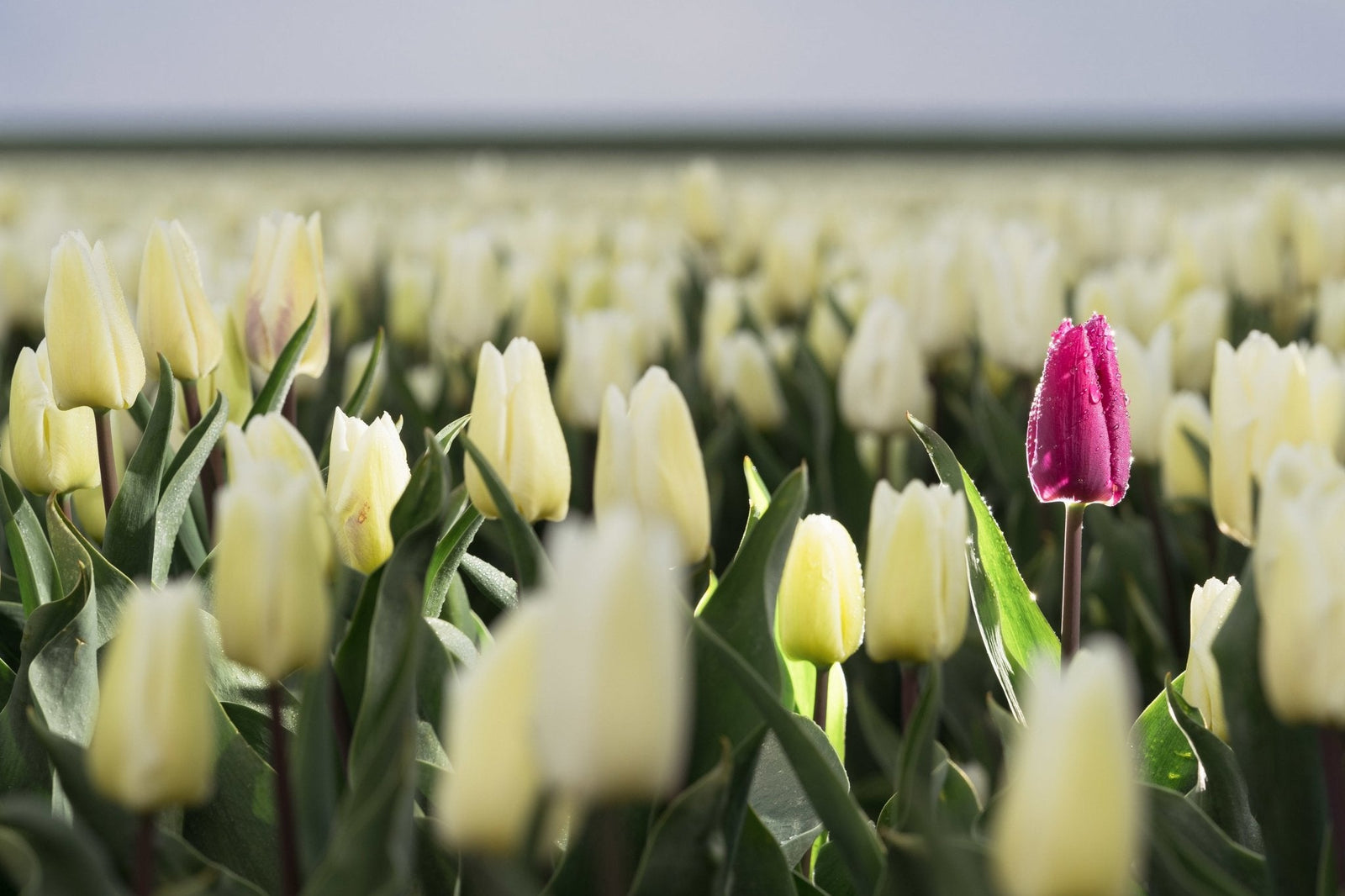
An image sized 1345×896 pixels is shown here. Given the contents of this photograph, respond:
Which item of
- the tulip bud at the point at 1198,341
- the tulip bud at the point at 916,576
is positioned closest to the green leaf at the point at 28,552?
the tulip bud at the point at 916,576

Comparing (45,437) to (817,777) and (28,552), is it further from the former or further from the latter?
(817,777)

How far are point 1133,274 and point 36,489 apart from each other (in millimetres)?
1919

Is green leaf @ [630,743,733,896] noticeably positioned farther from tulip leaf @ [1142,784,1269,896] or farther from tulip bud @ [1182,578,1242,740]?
tulip bud @ [1182,578,1242,740]

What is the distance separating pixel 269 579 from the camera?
700 mm

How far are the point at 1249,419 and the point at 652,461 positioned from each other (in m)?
0.60

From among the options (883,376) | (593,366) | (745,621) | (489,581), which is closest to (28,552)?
(489,581)

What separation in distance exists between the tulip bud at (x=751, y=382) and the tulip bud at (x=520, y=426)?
0.94 metres

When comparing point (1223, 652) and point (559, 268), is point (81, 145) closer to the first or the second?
point (559, 268)

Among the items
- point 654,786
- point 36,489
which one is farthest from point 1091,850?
point 36,489

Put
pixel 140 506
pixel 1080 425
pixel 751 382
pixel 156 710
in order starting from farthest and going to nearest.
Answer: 1. pixel 751 382
2. pixel 140 506
3. pixel 1080 425
4. pixel 156 710

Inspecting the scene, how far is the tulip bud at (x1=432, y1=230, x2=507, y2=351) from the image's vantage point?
227 centimetres

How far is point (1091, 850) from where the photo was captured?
55 cm

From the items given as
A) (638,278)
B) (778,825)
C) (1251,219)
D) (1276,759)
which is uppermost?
(1251,219)

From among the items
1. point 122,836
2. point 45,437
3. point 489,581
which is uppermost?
point 45,437
